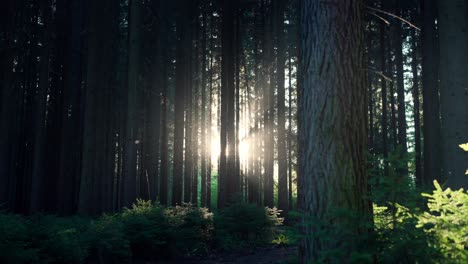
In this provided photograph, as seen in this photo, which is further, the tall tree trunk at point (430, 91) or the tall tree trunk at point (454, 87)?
the tall tree trunk at point (430, 91)

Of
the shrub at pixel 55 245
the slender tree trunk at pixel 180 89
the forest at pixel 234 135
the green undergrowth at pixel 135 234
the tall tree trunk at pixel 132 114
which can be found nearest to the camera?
the forest at pixel 234 135

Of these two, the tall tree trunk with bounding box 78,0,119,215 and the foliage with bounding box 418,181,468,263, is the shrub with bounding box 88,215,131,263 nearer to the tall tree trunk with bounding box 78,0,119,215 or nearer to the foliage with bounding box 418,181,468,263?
the tall tree trunk with bounding box 78,0,119,215

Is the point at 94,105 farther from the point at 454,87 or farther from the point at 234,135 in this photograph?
the point at 454,87

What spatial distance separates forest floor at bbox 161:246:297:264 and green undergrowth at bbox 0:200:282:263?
19.3 inches

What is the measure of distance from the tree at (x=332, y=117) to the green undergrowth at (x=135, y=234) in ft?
14.4

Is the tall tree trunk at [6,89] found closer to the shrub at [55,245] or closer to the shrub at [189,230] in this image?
the shrub at [189,230]

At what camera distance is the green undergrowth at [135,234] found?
21.1ft

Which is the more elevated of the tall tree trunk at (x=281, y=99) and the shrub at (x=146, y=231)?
the tall tree trunk at (x=281, y=99)

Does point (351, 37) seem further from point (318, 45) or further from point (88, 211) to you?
point (88, 211)

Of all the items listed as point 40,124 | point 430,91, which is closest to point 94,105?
point 40,124

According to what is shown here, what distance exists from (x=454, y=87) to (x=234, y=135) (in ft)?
35.7

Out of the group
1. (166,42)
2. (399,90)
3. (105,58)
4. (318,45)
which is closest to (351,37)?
(318,45)

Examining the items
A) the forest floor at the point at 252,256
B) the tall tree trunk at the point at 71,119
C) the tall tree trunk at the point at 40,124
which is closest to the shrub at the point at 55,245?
the forest floor at the point at 252,256

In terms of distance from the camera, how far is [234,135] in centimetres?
1770
